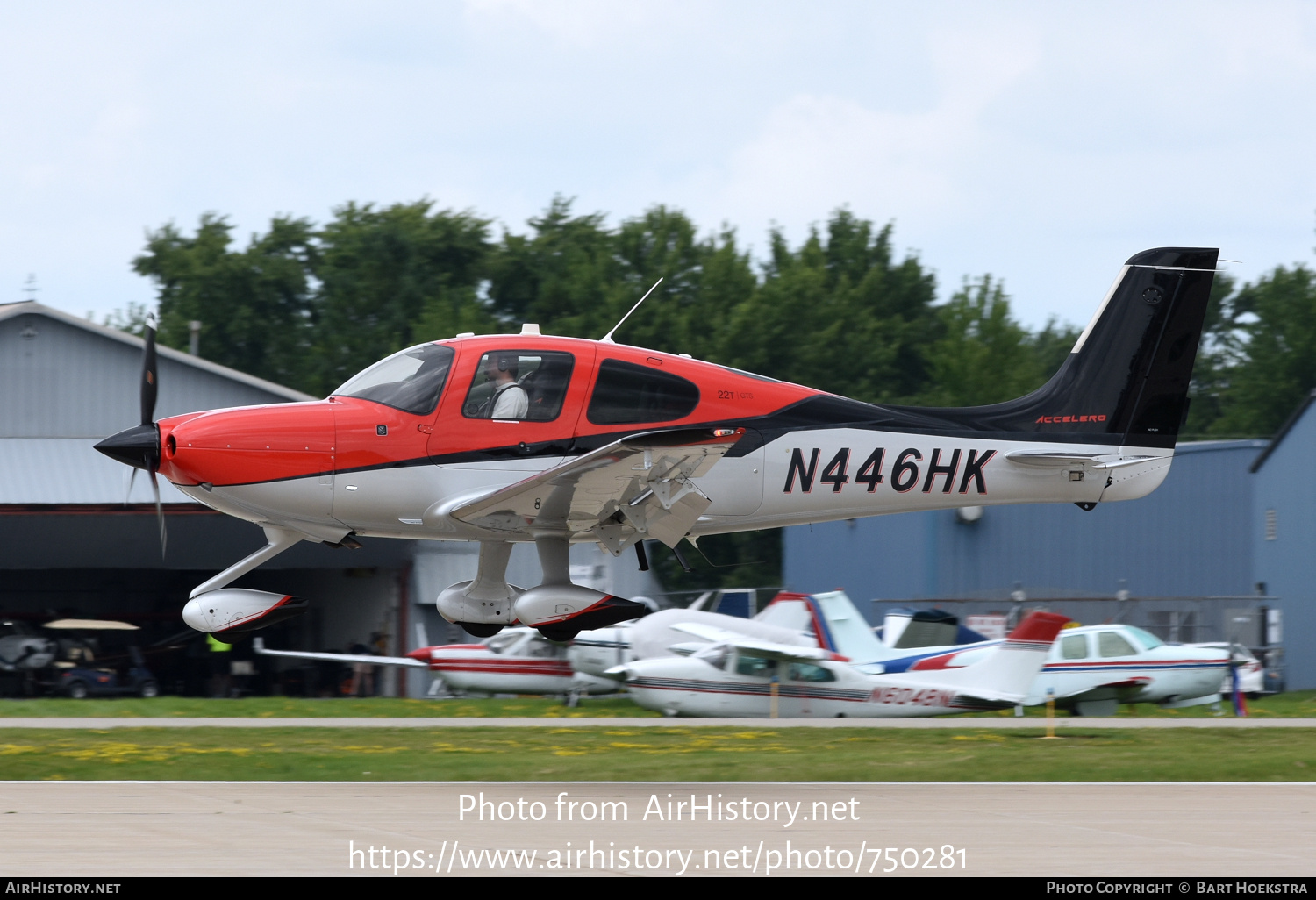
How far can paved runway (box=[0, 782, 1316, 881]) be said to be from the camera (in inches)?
394

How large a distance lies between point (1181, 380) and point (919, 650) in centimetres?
1442

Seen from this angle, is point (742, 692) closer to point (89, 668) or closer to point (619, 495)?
point (89, 668)

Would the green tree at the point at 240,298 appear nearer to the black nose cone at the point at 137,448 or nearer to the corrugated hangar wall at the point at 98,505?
the corrugated hangar wall at the point at 98,505

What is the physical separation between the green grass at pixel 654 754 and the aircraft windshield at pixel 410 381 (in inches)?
226

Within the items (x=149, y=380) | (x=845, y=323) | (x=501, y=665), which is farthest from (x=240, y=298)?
(x=149, y=380)

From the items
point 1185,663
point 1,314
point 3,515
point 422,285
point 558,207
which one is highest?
point 558,207

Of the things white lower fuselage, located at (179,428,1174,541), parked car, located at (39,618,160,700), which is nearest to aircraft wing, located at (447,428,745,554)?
white lower fuselage, located at (179,428,1174,541)

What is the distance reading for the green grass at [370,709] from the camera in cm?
2472

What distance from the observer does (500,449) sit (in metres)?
12.2

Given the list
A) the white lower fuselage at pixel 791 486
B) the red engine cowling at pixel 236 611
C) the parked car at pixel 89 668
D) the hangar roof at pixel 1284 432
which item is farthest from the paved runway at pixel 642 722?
the hangar roof at pixel 1284 432

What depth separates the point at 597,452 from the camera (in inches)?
443

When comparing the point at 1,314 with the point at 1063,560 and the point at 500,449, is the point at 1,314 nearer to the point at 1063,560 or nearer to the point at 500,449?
the point at 500,449

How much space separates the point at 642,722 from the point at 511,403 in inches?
514
